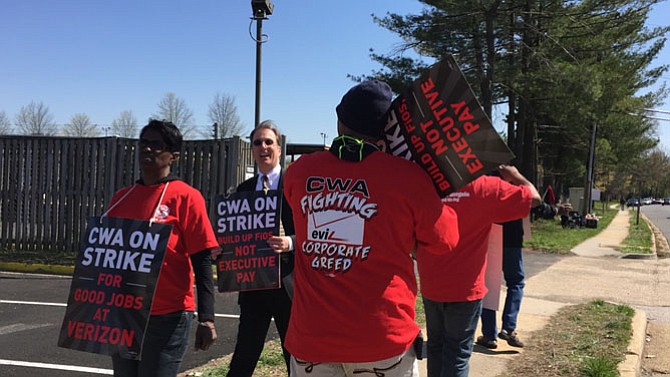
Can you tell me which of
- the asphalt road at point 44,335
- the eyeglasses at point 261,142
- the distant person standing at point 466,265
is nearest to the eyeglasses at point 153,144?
the eyeglasses at point 261,142

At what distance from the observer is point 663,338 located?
6.63m

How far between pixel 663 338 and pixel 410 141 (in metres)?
6.05

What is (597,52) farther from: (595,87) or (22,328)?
(22,328)

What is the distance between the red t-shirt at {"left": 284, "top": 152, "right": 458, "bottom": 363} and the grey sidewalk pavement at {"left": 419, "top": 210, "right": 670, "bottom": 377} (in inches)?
Result: 118

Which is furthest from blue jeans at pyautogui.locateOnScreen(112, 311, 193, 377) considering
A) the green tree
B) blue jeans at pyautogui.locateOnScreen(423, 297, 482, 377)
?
the green tree

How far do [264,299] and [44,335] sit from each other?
3.66m

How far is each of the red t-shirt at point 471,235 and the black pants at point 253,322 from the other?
0.90 metres

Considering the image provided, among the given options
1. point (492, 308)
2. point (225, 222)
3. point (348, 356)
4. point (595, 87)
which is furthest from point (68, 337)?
point (595, 87)

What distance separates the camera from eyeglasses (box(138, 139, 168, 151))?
280cm

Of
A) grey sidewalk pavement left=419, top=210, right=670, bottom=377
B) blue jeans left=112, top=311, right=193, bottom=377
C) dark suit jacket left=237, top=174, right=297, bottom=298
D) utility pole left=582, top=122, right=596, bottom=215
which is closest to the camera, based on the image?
blue jeans left=112, top=311, right=193, bottom=377

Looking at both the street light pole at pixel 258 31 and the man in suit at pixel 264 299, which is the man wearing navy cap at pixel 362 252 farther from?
the street light pole at pixel 258 31

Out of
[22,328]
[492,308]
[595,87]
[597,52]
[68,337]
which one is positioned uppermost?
[597,52]

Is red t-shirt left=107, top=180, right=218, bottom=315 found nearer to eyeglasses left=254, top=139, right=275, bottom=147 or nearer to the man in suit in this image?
the man in suit

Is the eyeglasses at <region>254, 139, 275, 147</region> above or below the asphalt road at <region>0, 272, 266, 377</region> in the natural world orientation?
above
